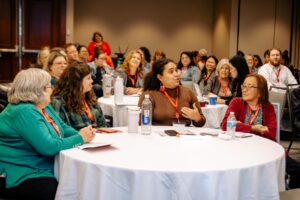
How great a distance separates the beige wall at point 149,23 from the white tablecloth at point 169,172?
11.1m

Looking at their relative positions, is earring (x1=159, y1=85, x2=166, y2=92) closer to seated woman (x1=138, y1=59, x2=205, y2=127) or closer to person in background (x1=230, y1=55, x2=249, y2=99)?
seated woman (x1=138, y1=59, x2=205, y2=127)

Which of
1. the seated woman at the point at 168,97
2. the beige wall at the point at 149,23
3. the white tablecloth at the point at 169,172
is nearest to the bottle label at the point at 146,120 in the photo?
the white tablecloth at the point at 169,172

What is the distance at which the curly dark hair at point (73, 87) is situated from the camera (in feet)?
11.0

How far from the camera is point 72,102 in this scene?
133 inches

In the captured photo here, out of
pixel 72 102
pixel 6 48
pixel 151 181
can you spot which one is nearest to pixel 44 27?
pixel 6 48

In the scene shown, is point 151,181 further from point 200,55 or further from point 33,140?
point 200,55

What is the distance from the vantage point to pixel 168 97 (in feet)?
12.2

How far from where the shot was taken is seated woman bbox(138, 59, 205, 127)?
365 cm

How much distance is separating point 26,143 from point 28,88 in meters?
0.32

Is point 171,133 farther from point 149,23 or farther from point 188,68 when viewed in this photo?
point 149,23

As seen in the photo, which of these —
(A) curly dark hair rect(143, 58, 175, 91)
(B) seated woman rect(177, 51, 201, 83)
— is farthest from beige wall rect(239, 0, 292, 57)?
(A) curly dark hair rect(143, 58, 175, 91)

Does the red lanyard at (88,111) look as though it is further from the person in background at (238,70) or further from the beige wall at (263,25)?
the beige wall at (263,25)

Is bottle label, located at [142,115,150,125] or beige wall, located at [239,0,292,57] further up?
beige wall, located at [239,0,292,57]

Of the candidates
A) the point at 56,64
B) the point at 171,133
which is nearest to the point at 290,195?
the point at 171,133
